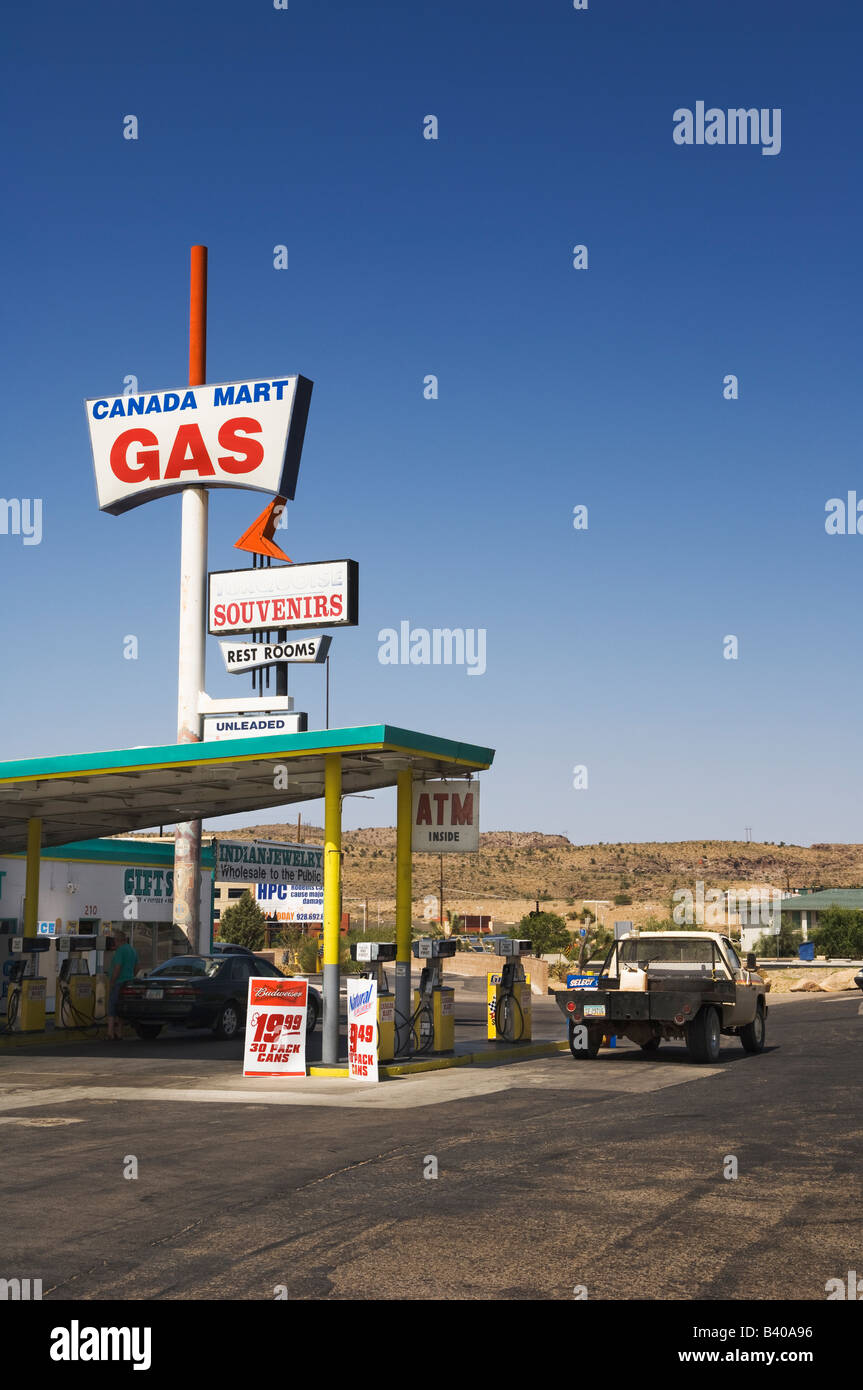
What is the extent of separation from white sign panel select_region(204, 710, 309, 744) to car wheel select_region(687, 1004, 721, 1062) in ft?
23.7

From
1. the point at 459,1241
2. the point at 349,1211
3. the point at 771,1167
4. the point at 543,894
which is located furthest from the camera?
the point at 543,894

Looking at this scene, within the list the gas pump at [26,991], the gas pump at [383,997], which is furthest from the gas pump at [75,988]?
the gas pump at [383,997]

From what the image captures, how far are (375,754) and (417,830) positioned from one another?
76.6 inches

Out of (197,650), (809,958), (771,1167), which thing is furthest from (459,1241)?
(809,958)

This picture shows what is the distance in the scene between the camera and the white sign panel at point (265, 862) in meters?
39.3

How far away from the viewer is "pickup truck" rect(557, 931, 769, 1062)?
753 inches

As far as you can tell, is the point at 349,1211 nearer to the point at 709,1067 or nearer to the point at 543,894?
the point at 709,1067

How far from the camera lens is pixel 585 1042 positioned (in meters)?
20.5

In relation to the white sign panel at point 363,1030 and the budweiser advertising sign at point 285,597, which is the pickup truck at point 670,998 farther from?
the budweiser advertising sign at point 285,597

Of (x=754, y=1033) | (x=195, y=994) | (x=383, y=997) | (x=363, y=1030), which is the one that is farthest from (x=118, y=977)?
(x=754, y=1033)

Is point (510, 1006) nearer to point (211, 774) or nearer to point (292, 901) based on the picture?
point (211, 774)

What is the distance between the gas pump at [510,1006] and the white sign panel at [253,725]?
498cm

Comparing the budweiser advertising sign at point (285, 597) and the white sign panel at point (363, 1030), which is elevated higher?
the budweiser advertising sign at point (285, 597)
